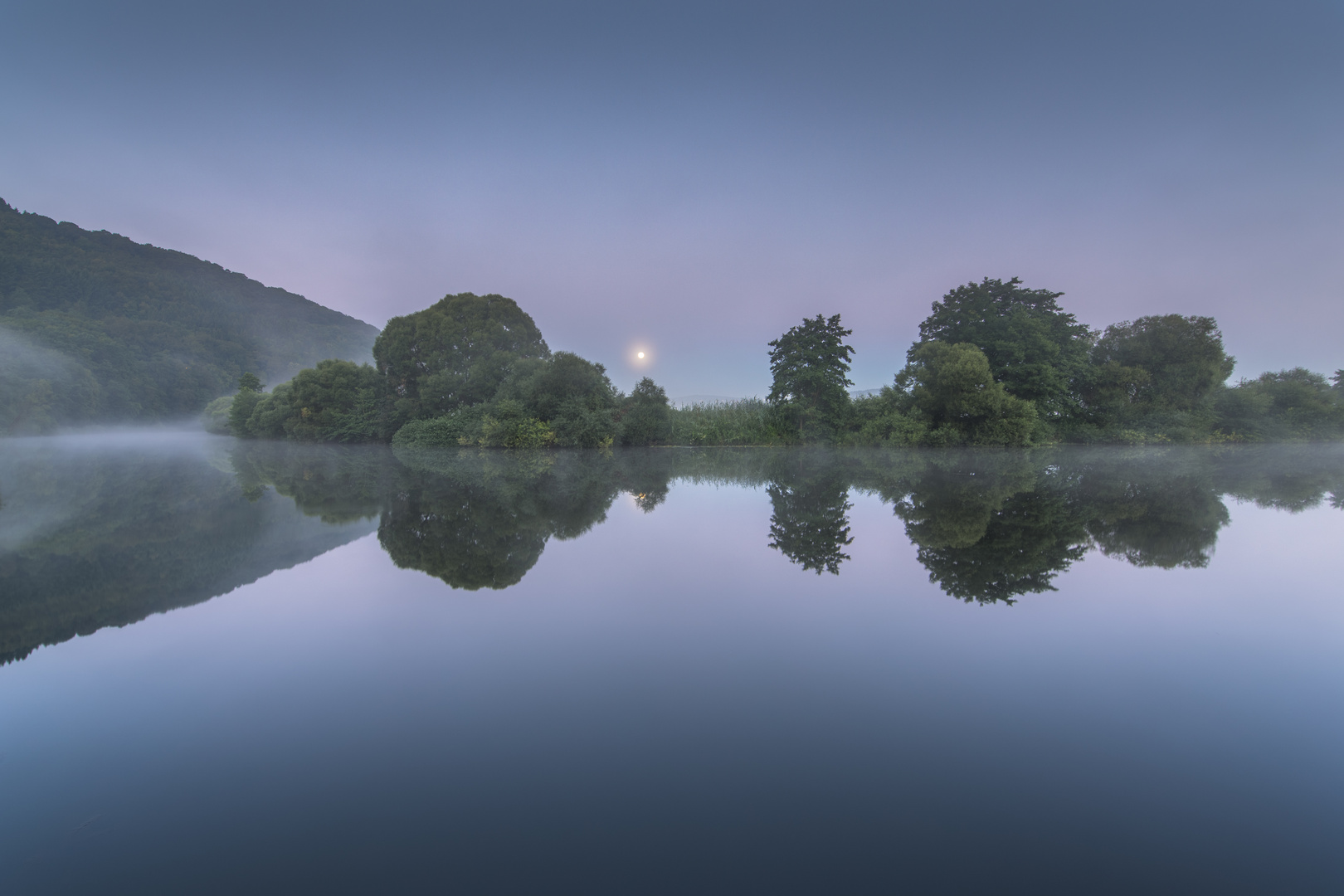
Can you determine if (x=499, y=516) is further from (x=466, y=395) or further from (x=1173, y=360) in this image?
(x=1173, y=360)

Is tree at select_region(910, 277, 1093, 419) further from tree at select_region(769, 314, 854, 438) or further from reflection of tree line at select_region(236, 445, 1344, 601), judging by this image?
reflection of tree line at select_region(236, 445, 1344, 601)

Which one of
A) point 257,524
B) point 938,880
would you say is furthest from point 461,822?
point 257,524

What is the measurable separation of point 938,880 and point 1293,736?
1787 mm

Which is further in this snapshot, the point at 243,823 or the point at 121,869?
the point at 243,823

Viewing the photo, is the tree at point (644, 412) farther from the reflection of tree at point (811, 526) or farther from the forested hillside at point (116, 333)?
the forested hillside at point (116, 333)

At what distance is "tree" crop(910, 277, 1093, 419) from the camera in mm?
23078

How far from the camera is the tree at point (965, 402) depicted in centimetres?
2103

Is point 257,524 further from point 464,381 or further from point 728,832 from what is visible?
point 464,381

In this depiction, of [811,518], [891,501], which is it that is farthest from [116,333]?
[891,501]

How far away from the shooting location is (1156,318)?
2502 centimetres

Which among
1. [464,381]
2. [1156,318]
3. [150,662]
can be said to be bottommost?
[150,662]

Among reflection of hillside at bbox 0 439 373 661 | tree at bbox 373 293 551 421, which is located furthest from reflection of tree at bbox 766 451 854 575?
tree at bbox 373 293 551 421

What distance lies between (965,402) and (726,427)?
9719 mm

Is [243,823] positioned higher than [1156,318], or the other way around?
[1156,318]
